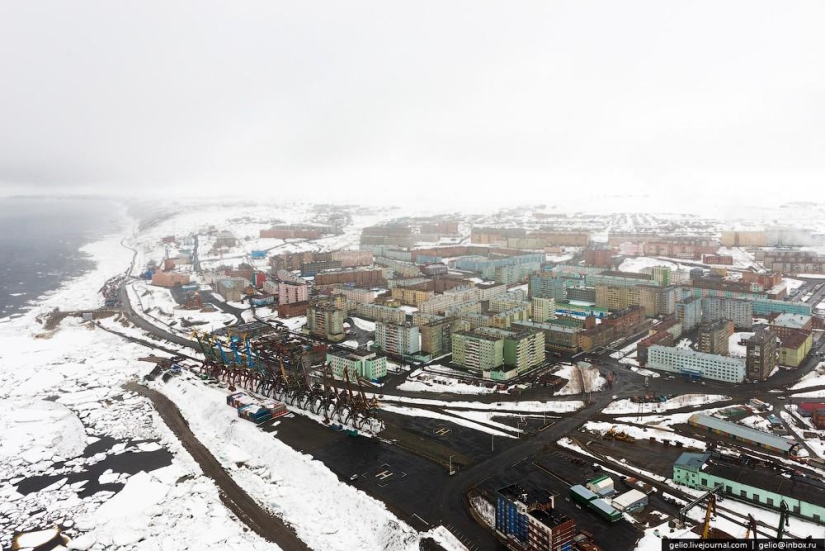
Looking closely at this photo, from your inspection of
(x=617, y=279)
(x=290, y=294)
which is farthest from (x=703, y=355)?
(x=290, y=294)

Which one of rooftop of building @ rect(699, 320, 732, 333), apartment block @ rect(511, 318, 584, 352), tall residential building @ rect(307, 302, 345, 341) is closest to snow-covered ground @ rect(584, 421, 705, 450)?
apartment block @ rect(511, 318, 584, 352)

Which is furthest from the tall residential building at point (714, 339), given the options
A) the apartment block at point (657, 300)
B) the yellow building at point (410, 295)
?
the yellow building at point (410, 295)

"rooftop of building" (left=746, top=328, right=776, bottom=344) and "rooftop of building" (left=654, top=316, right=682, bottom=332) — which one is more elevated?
"rooftop of building" (left=746, top=328, right=776, bottom=344)

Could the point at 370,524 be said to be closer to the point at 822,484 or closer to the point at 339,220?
the point at 822,484

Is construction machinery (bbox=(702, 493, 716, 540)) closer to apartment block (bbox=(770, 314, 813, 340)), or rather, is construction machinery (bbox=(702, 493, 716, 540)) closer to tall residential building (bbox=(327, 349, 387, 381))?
tall residential building (bbox=(327, 349, 387, 381))

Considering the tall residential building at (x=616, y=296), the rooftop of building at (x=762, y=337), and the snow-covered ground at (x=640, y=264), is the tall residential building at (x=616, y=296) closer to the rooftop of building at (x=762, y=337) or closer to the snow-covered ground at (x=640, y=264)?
the rooftop of building at (x=762, y=337)

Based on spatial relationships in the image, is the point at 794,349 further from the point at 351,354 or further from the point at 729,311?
the point at 351,354

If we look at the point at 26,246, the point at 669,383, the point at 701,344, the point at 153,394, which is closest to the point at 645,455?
the point at 669,383
